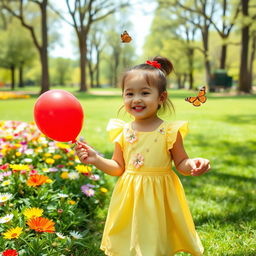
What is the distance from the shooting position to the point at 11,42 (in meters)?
30.9

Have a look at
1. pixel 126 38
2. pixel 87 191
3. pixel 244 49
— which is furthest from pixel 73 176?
pixel 244 49

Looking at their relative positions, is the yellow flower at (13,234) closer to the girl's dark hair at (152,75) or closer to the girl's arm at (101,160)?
the girl's arm at (101,160)

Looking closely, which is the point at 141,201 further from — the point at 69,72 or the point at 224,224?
the point at 69,72

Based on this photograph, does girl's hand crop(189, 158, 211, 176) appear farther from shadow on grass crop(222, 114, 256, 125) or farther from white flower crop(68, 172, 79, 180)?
shadow on grass crop(222, 114, 256, 125)

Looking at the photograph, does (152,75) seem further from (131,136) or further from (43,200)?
(43,200)

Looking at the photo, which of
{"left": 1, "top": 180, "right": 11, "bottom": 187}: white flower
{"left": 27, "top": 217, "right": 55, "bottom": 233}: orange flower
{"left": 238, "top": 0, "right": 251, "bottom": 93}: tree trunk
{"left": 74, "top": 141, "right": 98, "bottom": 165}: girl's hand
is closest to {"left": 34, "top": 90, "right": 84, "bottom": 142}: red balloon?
{"left": 74, "top": 141, "right": 98, "bottom": 165}: girl's hand

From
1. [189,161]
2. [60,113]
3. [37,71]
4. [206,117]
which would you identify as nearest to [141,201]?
[189,161]

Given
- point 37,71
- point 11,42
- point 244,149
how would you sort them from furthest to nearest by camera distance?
point 37,71, point 11,42, point 244,149

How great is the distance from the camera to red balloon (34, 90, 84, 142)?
158 centimetres

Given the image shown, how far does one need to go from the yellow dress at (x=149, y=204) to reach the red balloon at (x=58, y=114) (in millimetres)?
351

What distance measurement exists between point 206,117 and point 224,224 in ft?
21.1

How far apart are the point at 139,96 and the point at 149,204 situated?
59 cm

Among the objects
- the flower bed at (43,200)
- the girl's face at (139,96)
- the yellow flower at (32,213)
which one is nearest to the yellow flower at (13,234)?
the flower bed at (43,200)

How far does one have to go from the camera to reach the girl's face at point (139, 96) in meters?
1.70
